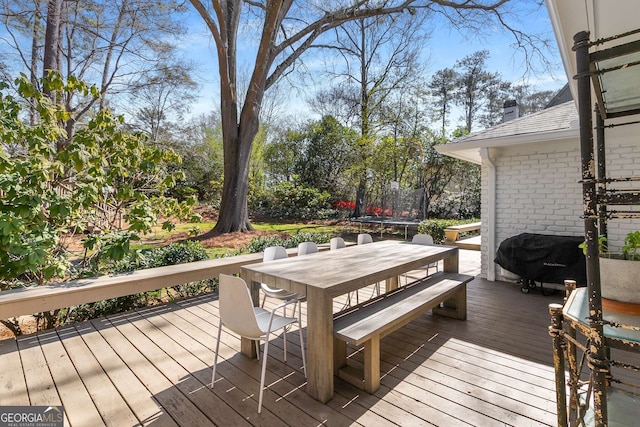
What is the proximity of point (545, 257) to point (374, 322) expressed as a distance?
3115 mm

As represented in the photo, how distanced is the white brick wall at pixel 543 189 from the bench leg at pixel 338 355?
363cm

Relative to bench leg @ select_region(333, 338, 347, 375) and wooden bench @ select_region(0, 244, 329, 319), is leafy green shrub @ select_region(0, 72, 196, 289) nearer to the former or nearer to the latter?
wooden bench @ select_region(0, 244, 329, 319)

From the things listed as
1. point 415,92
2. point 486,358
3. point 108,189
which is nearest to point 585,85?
point 486,358

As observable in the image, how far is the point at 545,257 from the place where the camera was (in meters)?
4.06

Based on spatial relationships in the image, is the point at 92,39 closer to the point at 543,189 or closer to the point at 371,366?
the point at 371,366

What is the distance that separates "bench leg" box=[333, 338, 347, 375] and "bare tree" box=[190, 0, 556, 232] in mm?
6172

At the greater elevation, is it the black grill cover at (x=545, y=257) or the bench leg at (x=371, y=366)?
the black grill cover at (x=545, y=257)

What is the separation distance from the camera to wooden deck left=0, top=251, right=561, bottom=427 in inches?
74.4

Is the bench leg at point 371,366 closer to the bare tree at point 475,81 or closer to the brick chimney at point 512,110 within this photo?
the brick chimney at point 512,110

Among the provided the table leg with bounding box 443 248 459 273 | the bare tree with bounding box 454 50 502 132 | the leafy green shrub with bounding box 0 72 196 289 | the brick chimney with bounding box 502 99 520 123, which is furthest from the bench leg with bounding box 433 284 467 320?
the bare tree with bounding box 454 50 502 132

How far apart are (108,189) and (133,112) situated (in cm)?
1022

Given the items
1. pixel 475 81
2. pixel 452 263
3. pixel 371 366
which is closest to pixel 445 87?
pixel 475 81

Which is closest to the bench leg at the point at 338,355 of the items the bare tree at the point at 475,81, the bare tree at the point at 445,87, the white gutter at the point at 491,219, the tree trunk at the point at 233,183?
the white gutter at the point at 491,219

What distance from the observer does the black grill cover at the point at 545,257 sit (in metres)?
3.88
